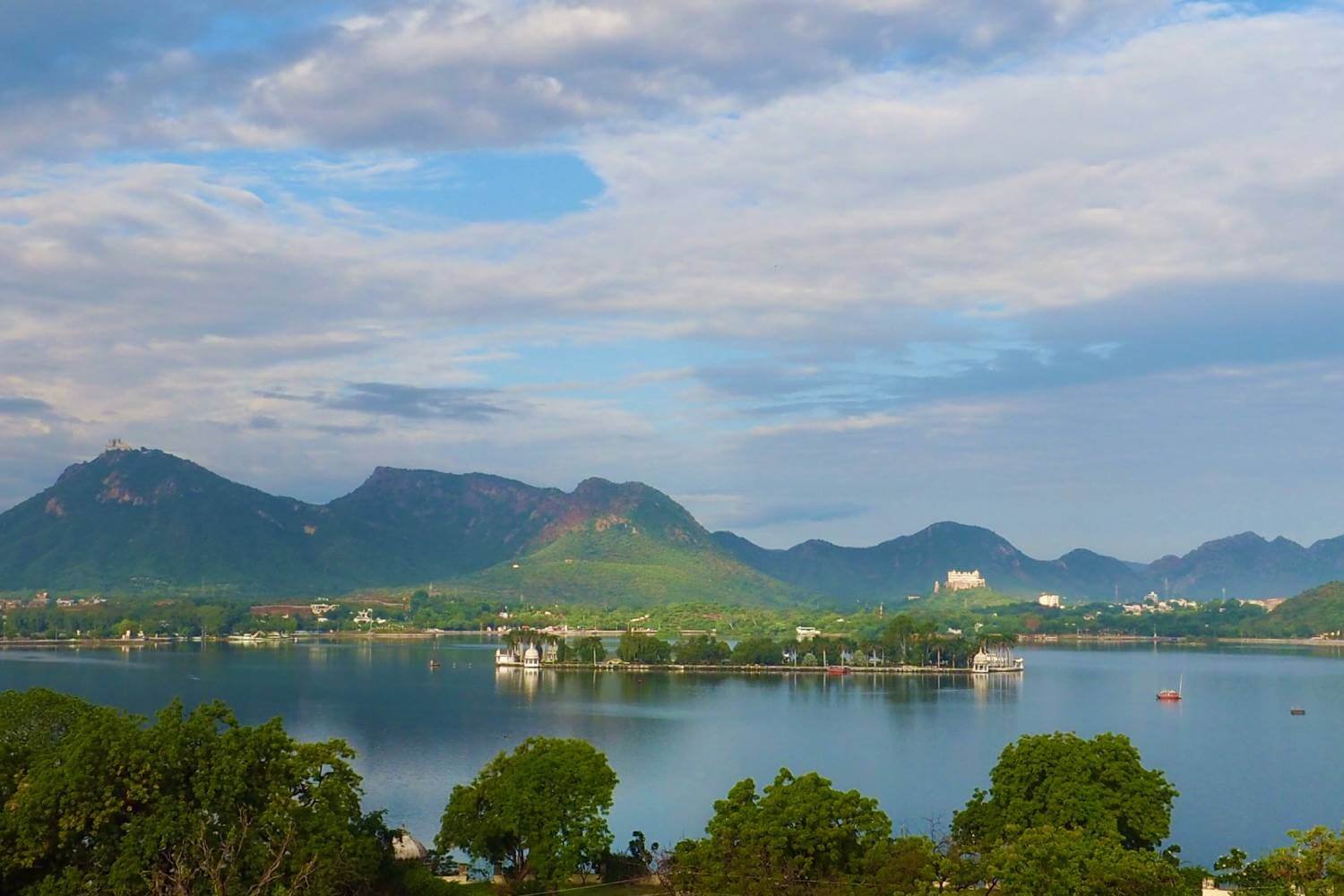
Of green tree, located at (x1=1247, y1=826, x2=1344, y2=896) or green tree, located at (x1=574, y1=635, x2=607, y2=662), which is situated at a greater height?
green tree, located at (x1=1247, y1=826, x2=1344, y2=896)

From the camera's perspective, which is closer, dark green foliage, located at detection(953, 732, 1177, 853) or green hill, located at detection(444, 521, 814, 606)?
dark green foliage, located at detection(953, 732, 1177, 853)

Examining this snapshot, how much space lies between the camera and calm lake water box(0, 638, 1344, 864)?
108ft

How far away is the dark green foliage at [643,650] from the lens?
80062 millimetres

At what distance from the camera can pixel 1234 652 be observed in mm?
108500

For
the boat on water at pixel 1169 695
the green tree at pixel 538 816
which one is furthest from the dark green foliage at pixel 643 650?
the green tree at pixel 538 816

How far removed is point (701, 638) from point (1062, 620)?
7138 cm

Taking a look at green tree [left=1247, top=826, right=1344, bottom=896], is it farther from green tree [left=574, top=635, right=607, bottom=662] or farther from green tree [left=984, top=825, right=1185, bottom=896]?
green tree [left=574, top=635, right=607, bottom=662]

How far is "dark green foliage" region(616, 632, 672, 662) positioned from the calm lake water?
553 centimetres

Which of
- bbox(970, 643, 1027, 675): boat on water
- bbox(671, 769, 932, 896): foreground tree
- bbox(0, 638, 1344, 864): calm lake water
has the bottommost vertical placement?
bbox(0, 638, 1344, 864): calm lake water

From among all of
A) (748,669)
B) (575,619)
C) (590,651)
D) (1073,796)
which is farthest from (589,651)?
(1073,796)

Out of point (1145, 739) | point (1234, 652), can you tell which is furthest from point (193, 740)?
point (1234, 652)

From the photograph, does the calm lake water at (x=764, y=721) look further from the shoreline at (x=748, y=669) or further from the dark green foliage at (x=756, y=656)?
the dark green foliage at (x=756, y=656)

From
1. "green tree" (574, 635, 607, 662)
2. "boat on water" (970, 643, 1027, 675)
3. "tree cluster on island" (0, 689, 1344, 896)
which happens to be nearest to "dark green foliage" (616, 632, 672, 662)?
"green tree" (574, 635, 607, 662)

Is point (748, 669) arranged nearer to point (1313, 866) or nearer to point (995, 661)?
point (995, 661)
